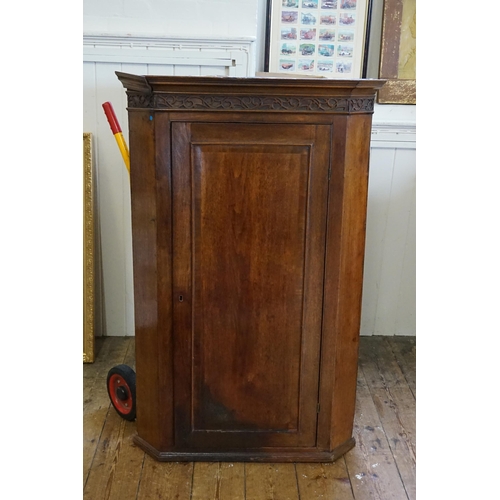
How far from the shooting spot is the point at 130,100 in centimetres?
209

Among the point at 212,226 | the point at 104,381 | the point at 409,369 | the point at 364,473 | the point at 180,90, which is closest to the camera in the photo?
the point at 180,90

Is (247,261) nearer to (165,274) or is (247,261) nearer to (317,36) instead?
(165,274)

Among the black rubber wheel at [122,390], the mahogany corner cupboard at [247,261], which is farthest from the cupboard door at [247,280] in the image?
the black rubber wheel at [122,390]

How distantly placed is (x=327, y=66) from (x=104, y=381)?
1898mm

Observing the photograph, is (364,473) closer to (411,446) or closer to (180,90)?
(411,446)

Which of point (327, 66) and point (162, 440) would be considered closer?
point (162, 440)

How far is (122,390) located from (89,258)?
82 centimetres

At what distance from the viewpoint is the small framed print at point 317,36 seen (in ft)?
10.1

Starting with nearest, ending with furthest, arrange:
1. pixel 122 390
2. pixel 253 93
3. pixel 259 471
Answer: pixel 253 93 < pixel 259 471 < pixel 122 390

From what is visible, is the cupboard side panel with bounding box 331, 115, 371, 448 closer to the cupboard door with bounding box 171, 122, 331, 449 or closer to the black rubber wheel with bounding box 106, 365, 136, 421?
the cupboard door with bounding box 171, 122, 331, 449

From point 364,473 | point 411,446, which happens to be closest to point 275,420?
point 364,473

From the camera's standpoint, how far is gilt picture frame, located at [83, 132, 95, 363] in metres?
3.09

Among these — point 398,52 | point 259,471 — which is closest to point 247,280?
point 259,471

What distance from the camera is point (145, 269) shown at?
221 cm
